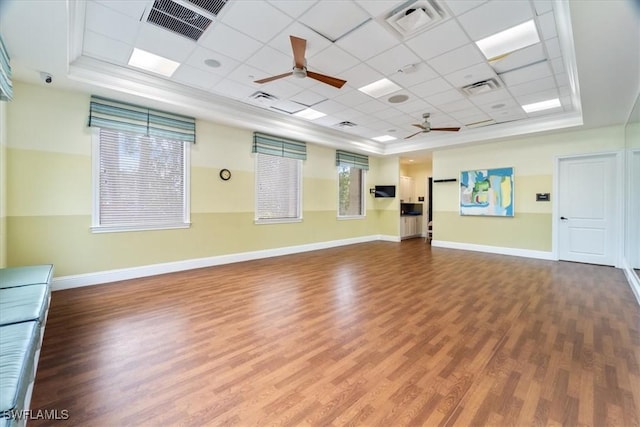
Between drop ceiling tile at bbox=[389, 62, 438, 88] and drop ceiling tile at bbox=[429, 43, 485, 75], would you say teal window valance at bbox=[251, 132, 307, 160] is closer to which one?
drop ceiling tile at bbox=[389, 62, 438, 88]

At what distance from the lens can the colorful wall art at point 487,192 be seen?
6625mm

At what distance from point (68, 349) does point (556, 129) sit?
8249mm

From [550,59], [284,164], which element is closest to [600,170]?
[550,59]

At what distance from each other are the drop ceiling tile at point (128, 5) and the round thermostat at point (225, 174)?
118 inches

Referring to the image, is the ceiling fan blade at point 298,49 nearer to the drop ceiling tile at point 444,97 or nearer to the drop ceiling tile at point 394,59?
the drop ceiling tile at point 394,59

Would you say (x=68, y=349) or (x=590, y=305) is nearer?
(x=68, y=349)

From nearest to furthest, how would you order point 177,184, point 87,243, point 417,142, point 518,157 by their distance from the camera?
point 87,243 → point 177,184 → point 518,157 → point 417,142

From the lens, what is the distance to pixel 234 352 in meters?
2.26

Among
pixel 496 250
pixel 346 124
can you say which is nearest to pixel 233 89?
pixel 346 124

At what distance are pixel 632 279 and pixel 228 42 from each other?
658cm

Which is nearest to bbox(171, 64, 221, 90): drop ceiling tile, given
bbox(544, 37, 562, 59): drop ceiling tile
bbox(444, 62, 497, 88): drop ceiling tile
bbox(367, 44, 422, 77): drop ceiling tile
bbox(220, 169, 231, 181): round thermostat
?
bbox(220, 169, 231, 181): round thermostat

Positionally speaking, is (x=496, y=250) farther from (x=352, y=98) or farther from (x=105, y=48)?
(x=105, y=48)

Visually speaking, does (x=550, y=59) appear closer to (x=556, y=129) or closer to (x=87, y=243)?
(x=556, y=129)

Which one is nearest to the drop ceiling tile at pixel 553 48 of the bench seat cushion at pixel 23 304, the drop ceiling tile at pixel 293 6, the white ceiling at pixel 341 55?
the white ceiling at pixel 341 55
